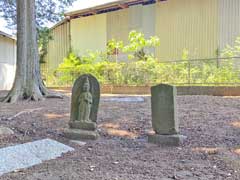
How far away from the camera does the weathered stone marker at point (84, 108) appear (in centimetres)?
642

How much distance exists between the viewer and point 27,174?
14.9 ft

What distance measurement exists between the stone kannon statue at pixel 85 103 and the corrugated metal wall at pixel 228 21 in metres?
13.3

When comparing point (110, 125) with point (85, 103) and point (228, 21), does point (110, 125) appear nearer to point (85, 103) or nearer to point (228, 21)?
point (85, 103)

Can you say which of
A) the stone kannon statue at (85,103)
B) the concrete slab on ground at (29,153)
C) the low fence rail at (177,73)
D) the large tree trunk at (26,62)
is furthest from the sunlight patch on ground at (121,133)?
the low fence rail at (177,73)

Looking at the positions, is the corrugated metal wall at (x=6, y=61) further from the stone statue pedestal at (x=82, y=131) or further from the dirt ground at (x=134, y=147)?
the stone statue pedestal at (x=82, y=131)

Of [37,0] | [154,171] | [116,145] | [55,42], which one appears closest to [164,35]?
[37,0]

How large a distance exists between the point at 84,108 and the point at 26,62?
20.9 ft

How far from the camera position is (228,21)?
1833 centimetres

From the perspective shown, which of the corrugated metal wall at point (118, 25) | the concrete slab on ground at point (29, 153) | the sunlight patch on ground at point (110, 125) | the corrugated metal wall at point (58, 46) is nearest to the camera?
the concrete slab on ground at point (29, 153)

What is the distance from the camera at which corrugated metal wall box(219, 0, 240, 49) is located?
18.2 metres

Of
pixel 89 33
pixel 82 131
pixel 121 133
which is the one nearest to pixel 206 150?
pixel 121 133

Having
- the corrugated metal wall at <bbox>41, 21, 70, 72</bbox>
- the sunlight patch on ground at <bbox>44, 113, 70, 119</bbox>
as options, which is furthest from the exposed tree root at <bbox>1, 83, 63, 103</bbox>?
the corrugated metal wall at <bbox>41, 21, 70, 72</bbox>

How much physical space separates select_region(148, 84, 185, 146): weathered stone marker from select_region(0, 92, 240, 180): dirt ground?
0.72ft

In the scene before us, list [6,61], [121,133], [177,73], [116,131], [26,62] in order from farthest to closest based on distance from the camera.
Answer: [6,61], [177,73], [26,62], [116,131], [121,133]
